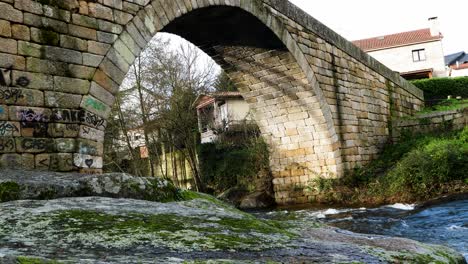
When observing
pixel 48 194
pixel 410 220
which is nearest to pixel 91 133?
pixel 48 194

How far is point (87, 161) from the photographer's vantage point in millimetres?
5414

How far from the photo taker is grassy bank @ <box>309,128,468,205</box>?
9.34 m

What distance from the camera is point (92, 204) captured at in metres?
2.30

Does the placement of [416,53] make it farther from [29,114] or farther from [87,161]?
[29,114]

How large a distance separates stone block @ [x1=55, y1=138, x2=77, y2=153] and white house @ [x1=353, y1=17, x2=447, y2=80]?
2619 cm

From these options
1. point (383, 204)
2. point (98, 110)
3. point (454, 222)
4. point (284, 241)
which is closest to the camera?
point (284, 241)

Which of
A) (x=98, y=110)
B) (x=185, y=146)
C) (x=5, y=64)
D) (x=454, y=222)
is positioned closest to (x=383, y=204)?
(x=454, y=222)

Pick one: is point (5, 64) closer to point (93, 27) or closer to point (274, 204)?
point (93, 27)

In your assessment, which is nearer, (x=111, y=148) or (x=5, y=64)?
(x=5, y=64)

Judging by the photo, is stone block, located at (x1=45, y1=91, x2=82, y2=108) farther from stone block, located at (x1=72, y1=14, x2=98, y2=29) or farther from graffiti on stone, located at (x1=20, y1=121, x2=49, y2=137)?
stone block, located at (x1=72, y1=14, x2=98, y2=29)

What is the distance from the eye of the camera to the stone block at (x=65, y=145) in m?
5.13

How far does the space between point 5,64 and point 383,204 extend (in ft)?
26.0

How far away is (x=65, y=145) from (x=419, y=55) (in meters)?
27.8

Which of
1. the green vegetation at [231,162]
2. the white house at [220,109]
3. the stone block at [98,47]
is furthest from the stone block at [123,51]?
the white house at [220,109]
